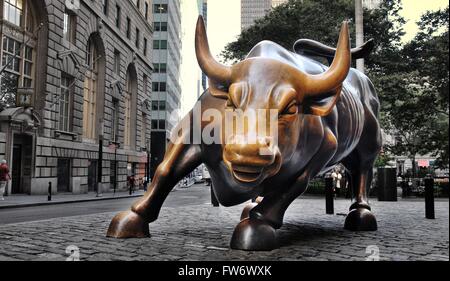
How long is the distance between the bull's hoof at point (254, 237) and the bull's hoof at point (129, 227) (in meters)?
1.18

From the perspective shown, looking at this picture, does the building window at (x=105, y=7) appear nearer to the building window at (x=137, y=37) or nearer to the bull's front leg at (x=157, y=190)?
the building window at (x=137, y=37)

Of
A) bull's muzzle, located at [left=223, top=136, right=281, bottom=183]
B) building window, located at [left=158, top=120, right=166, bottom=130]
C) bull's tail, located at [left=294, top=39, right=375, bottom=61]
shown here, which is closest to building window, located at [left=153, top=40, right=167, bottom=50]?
building window, located at [left=158, top=120, right=166, bottom=130]

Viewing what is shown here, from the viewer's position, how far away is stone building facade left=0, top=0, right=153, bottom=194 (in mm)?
20844

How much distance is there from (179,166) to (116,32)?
29444 mm

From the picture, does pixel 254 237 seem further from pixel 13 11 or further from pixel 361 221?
pixel 13 11

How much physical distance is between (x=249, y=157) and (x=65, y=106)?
24419mm

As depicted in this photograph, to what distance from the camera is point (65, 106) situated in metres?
25.7

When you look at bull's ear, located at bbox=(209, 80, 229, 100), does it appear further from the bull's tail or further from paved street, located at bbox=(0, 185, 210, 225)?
paved street, located at bbox=(0, 185, 210, 225)

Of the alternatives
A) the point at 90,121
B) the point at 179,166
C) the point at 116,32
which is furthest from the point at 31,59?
the point at 179,166

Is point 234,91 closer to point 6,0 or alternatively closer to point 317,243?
point 317,243

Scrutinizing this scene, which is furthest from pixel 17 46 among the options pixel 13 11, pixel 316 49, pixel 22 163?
pixel 316 49

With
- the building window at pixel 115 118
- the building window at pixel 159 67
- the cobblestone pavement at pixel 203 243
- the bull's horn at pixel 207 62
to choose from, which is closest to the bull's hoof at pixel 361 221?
the cobblestone pavement at pixel 203 243

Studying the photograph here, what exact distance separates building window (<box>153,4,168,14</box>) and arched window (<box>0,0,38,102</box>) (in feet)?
113
